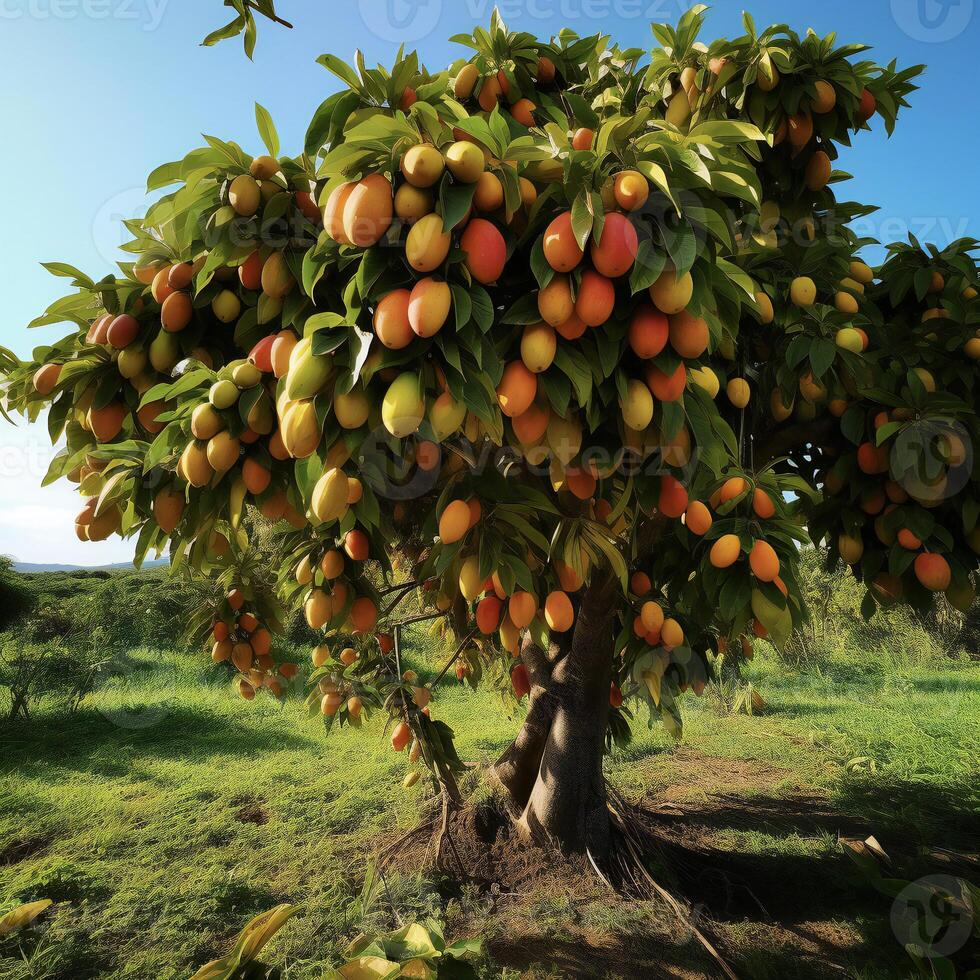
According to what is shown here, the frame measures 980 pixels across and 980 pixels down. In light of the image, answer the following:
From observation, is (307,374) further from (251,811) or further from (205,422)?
(251,811)

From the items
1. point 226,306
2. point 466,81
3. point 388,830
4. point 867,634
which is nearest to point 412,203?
point 226,306

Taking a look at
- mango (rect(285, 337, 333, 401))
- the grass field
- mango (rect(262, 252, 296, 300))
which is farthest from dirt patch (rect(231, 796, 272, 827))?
mango (rect(285, 337, 333, 401))

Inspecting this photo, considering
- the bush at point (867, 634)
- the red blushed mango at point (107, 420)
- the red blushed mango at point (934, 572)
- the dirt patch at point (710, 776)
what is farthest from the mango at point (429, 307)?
the bush at point (867, 634)

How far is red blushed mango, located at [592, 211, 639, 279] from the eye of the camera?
2.88ft

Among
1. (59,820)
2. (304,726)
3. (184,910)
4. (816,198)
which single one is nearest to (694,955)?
(184,910)

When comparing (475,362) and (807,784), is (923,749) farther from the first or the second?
(475,362)

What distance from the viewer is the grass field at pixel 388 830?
2.65 m

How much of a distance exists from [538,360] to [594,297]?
0.39 ft

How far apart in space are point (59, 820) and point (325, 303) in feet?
15.5

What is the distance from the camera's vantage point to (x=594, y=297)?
916mm

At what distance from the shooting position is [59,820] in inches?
168

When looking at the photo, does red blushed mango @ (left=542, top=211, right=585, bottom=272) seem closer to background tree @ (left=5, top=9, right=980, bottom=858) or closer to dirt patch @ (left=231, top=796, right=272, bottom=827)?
background tree @ (left=5, top=9, right=980, bottom=858)

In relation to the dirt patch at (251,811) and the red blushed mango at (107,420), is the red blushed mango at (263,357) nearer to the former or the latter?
the red blushed mango at (107,420)

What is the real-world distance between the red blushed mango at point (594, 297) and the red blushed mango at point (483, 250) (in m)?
0.13
